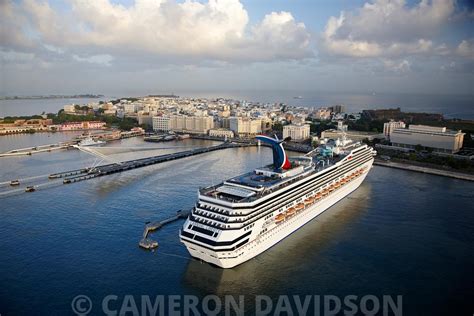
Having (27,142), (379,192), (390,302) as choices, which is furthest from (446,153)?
(27,142)

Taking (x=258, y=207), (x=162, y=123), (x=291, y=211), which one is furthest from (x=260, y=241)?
(x=162, y=123)

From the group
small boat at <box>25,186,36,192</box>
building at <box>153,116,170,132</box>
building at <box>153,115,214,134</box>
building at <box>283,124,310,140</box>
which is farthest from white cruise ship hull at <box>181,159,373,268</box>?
building at <box>153,116,170,132</box>

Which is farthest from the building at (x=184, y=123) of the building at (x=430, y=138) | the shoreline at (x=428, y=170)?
the shoreline at (x=428, y=170)

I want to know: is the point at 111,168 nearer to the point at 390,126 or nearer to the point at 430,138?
the point at 430,138

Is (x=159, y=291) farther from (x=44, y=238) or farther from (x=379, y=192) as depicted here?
(x=379, y=192)

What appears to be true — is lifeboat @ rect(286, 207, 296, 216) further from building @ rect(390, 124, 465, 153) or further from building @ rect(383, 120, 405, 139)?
building @ rect(383, 120, 405, 139)

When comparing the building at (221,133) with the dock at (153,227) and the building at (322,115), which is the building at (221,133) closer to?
the building at (322,115)

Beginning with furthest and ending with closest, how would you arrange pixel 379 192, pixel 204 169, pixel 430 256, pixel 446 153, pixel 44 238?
pixel 446 153 < pixel 204 169 < pixel 379 192 < pixel 44 238 < pixel 430 256
